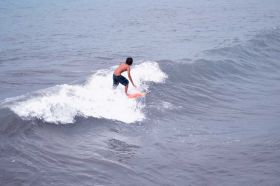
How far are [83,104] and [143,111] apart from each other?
1.77 m

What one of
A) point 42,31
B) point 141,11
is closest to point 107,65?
point 42,31

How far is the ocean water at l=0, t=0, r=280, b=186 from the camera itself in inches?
328

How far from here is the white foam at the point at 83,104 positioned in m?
10.9

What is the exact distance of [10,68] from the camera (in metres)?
18.5

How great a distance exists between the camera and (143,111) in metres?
12.6

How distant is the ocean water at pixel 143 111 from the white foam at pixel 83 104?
34mm

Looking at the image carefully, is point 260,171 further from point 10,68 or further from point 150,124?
point 10,68

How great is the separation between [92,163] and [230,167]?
276 centimetres

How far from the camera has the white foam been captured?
35.8 feet

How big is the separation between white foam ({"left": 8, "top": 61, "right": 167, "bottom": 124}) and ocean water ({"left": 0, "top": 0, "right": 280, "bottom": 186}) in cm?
3

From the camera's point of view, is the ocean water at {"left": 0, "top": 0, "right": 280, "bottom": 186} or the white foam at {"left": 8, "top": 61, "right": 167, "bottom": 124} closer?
the ocean water at {"left": 0, "top": 0, "right": 280, "bottom": 186}

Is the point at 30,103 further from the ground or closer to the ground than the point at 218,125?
further from the ground

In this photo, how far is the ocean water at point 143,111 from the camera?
833 cm

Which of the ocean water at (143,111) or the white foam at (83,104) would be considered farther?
the white foam at (83,104)
